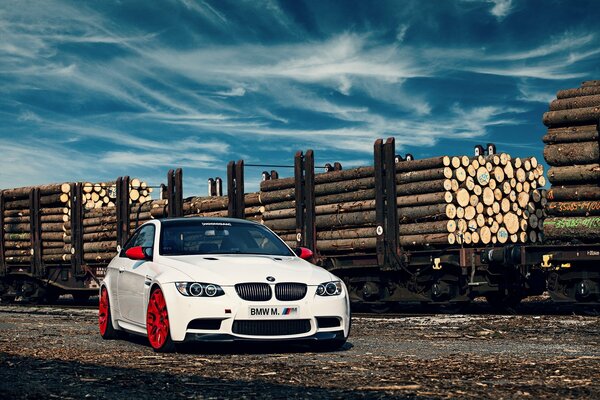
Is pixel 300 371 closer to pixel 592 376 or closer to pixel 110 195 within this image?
pixel 592 376

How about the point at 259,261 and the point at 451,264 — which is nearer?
the point at 259,261

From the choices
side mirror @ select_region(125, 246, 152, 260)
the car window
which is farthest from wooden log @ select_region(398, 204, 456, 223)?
side mirror @ select_region(125, 246, 152, 260)

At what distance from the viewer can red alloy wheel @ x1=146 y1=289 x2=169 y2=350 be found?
9.20 meters

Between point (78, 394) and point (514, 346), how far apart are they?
205 inches

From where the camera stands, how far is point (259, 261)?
9.59 metres

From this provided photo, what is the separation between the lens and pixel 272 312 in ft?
29.5

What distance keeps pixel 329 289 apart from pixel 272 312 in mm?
747

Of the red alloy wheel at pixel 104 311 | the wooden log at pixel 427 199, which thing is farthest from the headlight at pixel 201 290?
the wooden log at pixel 427 199

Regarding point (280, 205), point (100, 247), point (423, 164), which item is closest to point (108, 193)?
point (100, 247)

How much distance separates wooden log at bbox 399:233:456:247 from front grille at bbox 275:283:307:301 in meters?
8.39

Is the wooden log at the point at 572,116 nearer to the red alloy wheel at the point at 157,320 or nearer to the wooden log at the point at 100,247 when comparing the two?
the red alloy wheel at the point at 157,320

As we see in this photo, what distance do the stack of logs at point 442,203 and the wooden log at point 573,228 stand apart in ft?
5.15

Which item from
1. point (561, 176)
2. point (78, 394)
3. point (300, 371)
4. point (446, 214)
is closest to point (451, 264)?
point (446, 214)

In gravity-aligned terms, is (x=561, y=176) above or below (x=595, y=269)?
above
